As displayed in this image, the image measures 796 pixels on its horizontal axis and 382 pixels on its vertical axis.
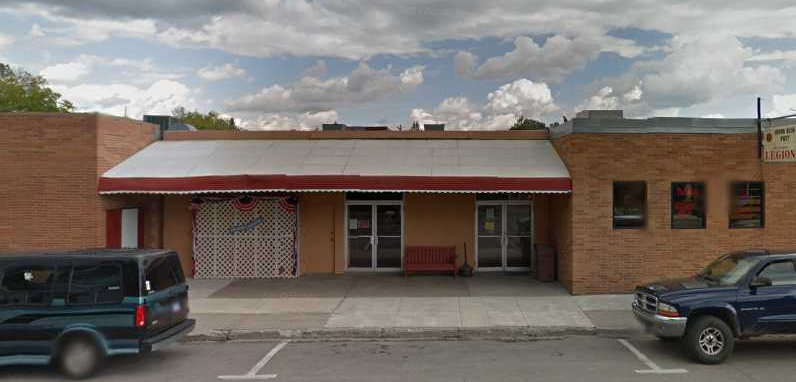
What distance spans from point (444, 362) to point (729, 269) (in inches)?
191

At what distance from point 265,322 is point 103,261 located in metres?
3.85

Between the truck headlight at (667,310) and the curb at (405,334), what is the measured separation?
6.07ft

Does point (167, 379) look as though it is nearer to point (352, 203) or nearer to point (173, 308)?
point (173, 308)

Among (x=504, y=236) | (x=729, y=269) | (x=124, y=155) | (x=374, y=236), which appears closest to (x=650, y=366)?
(x=729, y=269)

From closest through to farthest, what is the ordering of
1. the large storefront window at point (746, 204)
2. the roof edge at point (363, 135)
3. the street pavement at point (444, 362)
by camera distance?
the street pavement at point (444, 362) → the large storefront window at point (746, 204) → the roof edge at point (363, 135)

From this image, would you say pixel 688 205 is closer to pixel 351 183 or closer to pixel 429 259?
pixel 429 259

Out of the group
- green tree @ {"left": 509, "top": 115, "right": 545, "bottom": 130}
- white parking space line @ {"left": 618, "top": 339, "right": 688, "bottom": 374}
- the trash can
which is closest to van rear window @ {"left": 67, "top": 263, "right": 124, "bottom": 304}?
white parking space line @ {"left": 618, "top": 339, "right": 688, "bottom": 374}

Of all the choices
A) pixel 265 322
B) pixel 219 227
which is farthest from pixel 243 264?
pixel 265 322

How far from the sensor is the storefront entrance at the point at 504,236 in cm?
1659

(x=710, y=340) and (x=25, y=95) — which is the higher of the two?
(x=25, y=95)

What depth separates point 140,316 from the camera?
8094mm

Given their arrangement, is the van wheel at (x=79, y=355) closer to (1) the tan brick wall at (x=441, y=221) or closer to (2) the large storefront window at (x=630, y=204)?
(1) the tan brick wall at (x=441, y=221)

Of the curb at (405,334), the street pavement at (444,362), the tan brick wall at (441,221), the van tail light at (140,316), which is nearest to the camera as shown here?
the van tail light at (140,316)

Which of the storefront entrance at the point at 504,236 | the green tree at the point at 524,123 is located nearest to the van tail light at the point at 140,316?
the storefront entrance at the point at 504,236
